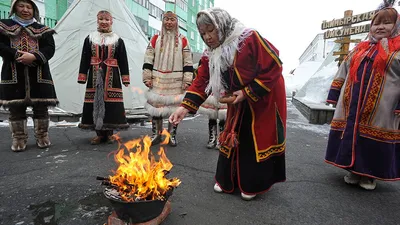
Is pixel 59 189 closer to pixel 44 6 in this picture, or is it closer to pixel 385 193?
pixel 385 193

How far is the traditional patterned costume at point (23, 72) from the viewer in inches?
144

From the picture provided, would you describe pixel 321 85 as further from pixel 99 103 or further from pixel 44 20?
pixel 44 20

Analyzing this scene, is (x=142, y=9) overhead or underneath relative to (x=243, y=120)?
overhead

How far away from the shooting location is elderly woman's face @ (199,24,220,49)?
220cm

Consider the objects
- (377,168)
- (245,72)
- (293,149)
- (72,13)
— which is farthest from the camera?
(72,13)

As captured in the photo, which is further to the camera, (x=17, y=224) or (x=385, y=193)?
(x=385, y=193)

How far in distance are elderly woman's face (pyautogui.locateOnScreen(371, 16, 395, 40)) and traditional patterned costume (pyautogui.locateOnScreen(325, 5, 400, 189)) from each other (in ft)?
0.14

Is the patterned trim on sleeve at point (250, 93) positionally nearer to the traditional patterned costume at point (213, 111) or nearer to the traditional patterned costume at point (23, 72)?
the traditional patterned costume at point (213, 111)

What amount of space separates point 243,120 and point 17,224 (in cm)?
195

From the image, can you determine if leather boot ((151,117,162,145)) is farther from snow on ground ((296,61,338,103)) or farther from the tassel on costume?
snow on ground ((296,61,338,103))

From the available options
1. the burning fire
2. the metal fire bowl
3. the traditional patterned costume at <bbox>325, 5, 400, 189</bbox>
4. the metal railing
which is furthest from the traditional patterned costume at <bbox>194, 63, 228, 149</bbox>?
the metal railing

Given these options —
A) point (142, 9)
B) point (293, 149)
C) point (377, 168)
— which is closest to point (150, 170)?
point (377, 168)

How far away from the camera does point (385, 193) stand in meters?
2.79

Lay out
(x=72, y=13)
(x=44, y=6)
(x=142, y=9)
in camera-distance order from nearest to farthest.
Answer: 1. (x=72, y=13)
2. (x=44, y=6)
3. (x=142, y=9)
